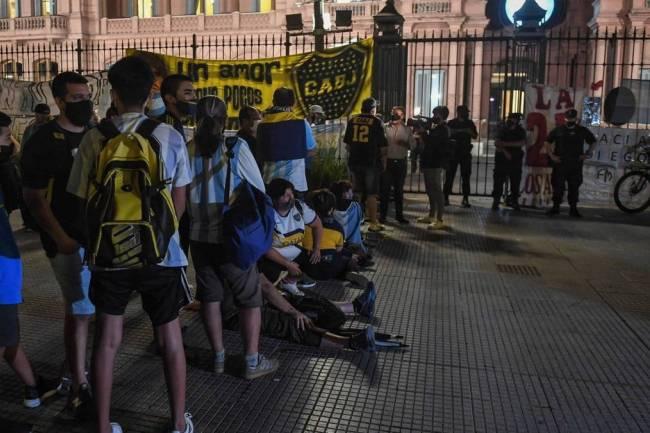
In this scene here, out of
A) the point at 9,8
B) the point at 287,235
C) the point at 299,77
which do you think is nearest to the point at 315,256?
the point at 287,235

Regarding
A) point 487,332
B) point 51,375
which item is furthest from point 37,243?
point 487,332

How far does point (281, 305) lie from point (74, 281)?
1.59m

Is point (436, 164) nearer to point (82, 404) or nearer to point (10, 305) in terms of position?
point (82, 404)

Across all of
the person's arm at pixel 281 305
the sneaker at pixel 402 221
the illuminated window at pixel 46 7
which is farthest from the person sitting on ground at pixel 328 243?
the illuminated window at pixel 46 7

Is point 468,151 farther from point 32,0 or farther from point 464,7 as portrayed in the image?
point 32,0

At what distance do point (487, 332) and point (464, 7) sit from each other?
2438 centimetres

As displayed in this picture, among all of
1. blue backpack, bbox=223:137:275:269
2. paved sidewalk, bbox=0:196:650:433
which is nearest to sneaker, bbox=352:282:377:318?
paved sidewalk, bbox=0:196:650:433

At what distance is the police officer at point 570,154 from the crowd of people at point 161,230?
5481 millimetres

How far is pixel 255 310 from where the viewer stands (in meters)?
3.82

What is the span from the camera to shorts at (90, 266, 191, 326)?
2.86 metres

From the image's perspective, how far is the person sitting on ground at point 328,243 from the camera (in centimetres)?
583

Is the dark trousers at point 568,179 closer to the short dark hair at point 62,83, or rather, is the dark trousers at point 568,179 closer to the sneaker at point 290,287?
the sneaker at point 290,287

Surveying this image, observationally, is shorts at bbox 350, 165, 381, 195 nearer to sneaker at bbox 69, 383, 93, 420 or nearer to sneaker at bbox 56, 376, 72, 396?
sneaker at bbox 56, 376, 72, 396

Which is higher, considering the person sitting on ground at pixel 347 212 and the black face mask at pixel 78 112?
the black face mask at pixel 78 112
